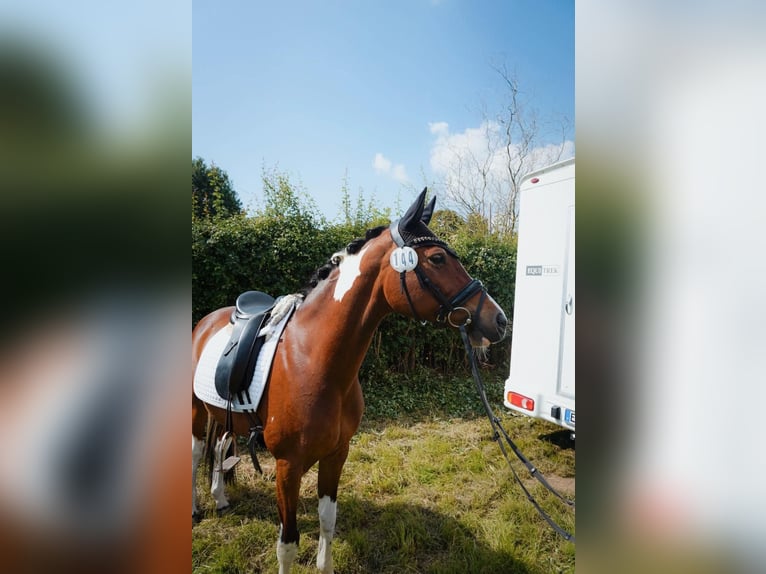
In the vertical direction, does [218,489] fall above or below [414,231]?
below

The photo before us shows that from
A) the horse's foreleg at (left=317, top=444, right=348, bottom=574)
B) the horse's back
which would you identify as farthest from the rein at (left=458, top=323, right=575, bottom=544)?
the horse's back

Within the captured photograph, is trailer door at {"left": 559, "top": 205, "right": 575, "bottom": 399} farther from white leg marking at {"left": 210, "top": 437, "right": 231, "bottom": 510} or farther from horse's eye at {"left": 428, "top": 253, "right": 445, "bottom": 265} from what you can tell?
white leg marking at {"left": 210, "top": 437, "right": 231, "bottom": 510}

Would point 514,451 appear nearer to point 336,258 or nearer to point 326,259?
point 336,258

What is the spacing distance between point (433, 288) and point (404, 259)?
0.70 ft

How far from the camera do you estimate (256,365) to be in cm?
212

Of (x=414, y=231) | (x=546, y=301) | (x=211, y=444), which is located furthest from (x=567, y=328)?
(x=211, y=444)

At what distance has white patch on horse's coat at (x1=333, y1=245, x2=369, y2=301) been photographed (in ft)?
6.38

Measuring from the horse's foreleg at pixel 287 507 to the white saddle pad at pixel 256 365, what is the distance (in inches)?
16.1

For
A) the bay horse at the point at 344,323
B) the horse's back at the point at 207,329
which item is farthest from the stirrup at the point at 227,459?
the horse's back at the point at 207,329

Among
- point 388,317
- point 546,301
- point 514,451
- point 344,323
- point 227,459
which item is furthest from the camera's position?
point 388,317

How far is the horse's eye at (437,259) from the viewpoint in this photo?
6.01 feet

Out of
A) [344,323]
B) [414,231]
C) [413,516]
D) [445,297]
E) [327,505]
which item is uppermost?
[414,231]

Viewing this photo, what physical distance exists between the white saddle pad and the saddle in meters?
0.04
